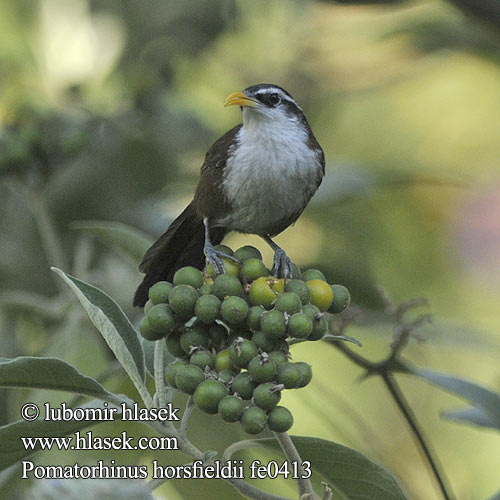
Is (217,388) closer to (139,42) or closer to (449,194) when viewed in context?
(139,42)

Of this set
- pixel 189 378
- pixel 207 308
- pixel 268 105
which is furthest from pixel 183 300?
pixel 268 105

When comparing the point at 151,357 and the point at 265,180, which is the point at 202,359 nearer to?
the point at 151,357

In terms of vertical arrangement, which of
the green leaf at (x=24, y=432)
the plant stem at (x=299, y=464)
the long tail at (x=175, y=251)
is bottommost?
the plant stem at (x=299, y=464)

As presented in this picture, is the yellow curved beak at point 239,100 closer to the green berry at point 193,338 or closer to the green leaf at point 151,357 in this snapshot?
the green leaf at point 151,357

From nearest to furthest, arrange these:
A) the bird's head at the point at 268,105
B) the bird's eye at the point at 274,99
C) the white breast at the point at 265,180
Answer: the white breast at the point at 265,180, the bird's head at the point at 268,105, the bird's eye at the point at 274,99

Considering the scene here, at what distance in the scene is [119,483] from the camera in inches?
73.4

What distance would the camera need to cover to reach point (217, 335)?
6.30 feet

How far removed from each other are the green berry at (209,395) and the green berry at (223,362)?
6 cm

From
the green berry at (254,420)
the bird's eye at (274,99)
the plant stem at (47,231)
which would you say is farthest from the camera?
the plant stem at (47,231)

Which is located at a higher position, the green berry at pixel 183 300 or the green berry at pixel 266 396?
the green berry at pixel 183 300

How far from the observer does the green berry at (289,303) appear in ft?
6.04

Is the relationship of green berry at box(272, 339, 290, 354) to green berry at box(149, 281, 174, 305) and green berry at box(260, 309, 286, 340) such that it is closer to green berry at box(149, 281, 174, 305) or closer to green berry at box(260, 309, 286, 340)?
green berry at box(260, 309, 286, 340)

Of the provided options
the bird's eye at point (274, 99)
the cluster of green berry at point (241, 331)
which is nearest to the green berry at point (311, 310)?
the cluster of green berry at point (241, 331)

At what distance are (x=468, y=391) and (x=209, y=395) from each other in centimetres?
110
